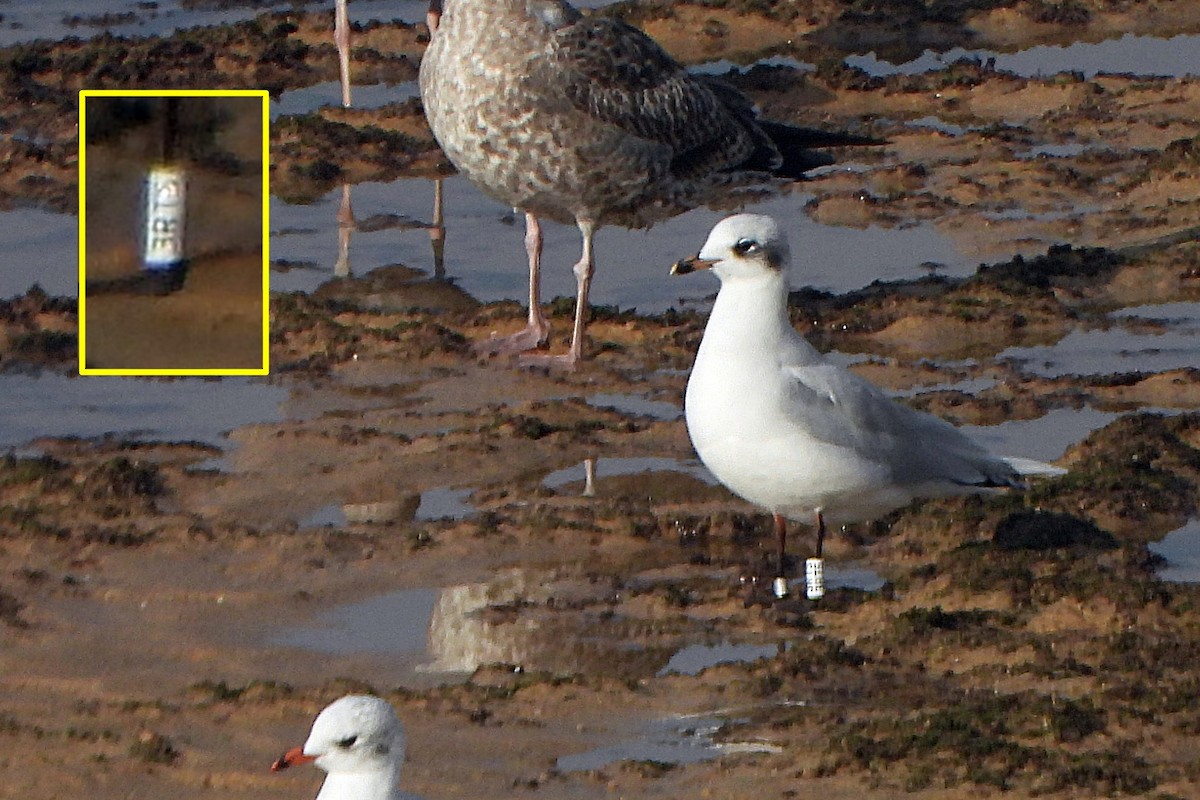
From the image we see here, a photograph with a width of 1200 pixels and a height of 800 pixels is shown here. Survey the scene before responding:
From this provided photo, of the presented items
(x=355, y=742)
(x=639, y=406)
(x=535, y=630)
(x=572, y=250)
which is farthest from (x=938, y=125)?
(x=355, y=742)

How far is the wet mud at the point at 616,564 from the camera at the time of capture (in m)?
6.51

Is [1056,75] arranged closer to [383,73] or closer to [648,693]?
[383,73]

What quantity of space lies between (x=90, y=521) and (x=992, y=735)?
12.0ft

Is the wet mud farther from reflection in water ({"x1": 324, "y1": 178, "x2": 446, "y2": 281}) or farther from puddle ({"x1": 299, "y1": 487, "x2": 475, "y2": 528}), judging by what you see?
reflection in water ({"x1": 324, "y1": 178, "x2": 446, "y2": 281})

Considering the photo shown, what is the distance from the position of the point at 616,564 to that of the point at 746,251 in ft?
3.81

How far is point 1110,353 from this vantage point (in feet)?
35.9

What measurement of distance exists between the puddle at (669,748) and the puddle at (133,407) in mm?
3489

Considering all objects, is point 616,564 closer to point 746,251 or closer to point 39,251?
point 746,251

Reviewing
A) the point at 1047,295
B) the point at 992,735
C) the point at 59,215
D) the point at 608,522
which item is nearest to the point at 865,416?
the point at 608,522

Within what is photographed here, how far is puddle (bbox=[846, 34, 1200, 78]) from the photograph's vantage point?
17.5m

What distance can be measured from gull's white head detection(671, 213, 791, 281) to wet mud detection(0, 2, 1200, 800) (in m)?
1.01

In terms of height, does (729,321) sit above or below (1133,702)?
above

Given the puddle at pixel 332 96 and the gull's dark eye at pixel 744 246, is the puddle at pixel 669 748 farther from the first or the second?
the puddle at pixel 332 96

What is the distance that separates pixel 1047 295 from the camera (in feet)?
38.4
